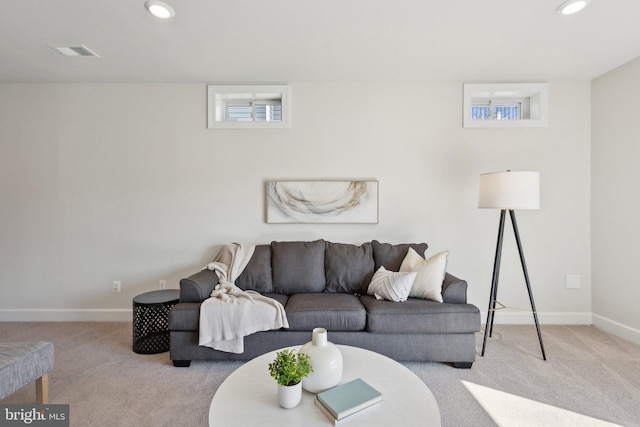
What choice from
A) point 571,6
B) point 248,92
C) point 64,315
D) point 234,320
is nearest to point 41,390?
point 234,320

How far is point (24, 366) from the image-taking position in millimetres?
1660

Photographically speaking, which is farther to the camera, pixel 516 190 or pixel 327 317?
pixel 516 190

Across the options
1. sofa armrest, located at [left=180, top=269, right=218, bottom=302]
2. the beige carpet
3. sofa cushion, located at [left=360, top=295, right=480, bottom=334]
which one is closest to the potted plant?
the beige carpet

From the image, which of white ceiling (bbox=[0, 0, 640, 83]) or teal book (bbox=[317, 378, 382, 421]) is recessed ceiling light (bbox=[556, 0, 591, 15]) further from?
teal book (bbox=[317, 378, 382, 421])

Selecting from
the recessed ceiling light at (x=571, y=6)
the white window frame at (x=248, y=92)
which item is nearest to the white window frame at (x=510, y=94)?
the recessed ceiling light at (x=571, y=6)

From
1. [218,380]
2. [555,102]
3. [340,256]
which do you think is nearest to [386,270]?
[340,256]

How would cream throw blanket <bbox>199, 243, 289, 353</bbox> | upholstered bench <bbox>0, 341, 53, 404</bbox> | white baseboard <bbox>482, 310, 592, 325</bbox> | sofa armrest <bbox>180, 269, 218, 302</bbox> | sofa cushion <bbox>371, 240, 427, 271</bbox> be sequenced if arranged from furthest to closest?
white baseboard <bbox>482, 310, 592, 325</bbox> → sofa cushion <bbox>371, 240, 427, 271</bbox> → sofa armrest <bbox>180, 269, 218, 302</bbox> → cream throw blanket <bbox>199, 243, 289, 353</bbox> → upholstered bench <bbox>0, 341, 53, 404</bbox>

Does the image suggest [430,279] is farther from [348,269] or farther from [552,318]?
[552,318]

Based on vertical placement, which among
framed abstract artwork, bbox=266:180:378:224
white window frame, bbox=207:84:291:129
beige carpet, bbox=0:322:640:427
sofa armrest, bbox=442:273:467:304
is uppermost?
white window frame, bbox=207:84:291:129

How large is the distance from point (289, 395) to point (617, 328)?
3484mm

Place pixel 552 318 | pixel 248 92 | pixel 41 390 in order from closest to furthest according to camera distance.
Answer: pixel 41 390 → pixel 552 318 → pixel 248 92

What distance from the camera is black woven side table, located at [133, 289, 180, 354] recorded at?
2611 mm

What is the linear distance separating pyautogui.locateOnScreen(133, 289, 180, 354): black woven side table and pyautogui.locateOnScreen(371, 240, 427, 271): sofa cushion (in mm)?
1946

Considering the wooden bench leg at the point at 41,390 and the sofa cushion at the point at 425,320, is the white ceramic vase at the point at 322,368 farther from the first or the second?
the wooden bench leg at the point at 41,390
